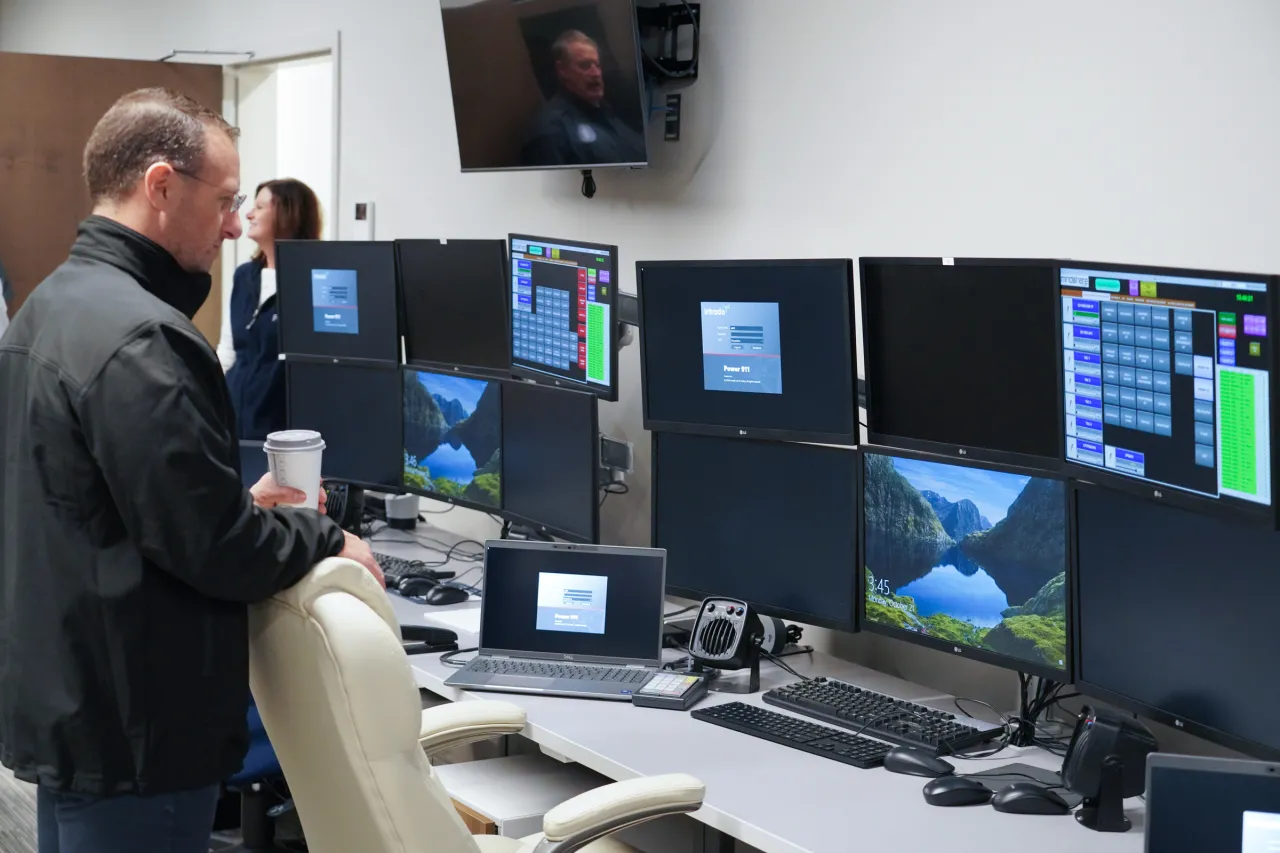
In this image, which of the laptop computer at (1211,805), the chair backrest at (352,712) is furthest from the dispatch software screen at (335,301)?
the laptop computer at (1211,805)

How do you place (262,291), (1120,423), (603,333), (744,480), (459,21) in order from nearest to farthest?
(1120,423) < (744,480) < (603,333) < (459,21) < (262,291)

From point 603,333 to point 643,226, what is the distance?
0.57 m

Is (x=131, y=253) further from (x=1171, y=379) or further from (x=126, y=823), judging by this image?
(x=1171, y=379)

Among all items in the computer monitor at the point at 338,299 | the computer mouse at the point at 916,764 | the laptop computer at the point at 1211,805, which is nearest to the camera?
the laptop computer at the point at 1211,805

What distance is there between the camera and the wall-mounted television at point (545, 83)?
10.4 ft

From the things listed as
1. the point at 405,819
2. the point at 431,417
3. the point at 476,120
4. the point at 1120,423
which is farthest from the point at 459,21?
the point at 405,819

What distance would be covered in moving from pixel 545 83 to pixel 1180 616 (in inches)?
84.7

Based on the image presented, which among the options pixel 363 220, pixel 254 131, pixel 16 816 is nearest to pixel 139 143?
pixel 16 816

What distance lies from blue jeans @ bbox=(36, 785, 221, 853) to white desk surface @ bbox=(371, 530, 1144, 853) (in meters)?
0.65

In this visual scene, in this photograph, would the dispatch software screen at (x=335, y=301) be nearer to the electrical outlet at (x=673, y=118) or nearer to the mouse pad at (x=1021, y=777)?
the electrical outlet at (x=673, y=118)

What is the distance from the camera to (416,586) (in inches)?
123

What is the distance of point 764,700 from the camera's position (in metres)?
2.39

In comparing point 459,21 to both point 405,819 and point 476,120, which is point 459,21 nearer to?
point 476,120

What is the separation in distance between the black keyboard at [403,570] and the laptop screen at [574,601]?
0.62 metres
